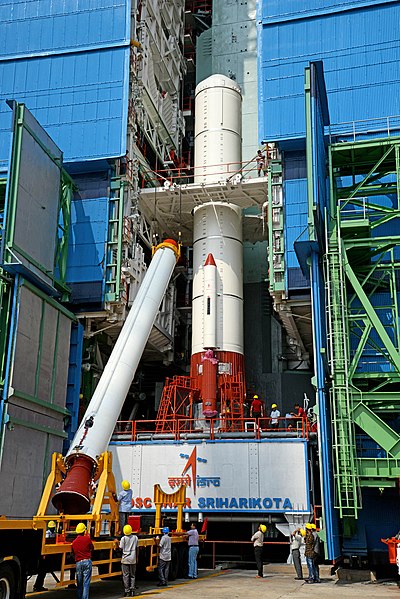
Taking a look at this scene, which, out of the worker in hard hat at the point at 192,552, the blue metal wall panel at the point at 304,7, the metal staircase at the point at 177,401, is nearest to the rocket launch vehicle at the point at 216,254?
the metal staircase at the point at 177,401

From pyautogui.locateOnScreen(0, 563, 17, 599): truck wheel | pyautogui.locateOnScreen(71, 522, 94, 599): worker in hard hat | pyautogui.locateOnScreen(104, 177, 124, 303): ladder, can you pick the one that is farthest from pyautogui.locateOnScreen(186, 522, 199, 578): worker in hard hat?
pyautogui.locateOnScreen(104, 177, 124, 303): ladder

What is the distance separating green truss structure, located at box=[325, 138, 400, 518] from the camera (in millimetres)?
20375

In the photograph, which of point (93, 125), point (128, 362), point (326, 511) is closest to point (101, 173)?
point (93, 125)

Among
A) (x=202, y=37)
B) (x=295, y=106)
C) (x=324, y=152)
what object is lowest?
(x=324, y=152)

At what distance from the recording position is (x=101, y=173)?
94.6ft

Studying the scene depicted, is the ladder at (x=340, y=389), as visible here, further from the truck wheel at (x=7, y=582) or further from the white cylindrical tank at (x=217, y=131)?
the truck wheel at (x=7, y=582)

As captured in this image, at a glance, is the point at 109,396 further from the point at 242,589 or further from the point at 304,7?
the point at 304,7

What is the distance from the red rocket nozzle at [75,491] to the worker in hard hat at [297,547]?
7501mm

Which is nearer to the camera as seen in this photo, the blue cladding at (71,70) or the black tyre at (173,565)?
the black tyre at (173,565)

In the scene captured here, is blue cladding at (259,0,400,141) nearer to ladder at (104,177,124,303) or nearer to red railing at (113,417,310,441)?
ladder at (104,177,124,303)

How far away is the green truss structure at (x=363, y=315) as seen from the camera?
20375 mm

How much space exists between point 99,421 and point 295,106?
16591mm

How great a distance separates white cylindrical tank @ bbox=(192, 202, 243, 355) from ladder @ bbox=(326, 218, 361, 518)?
7.08 metres

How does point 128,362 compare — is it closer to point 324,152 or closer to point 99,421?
point 99,421
